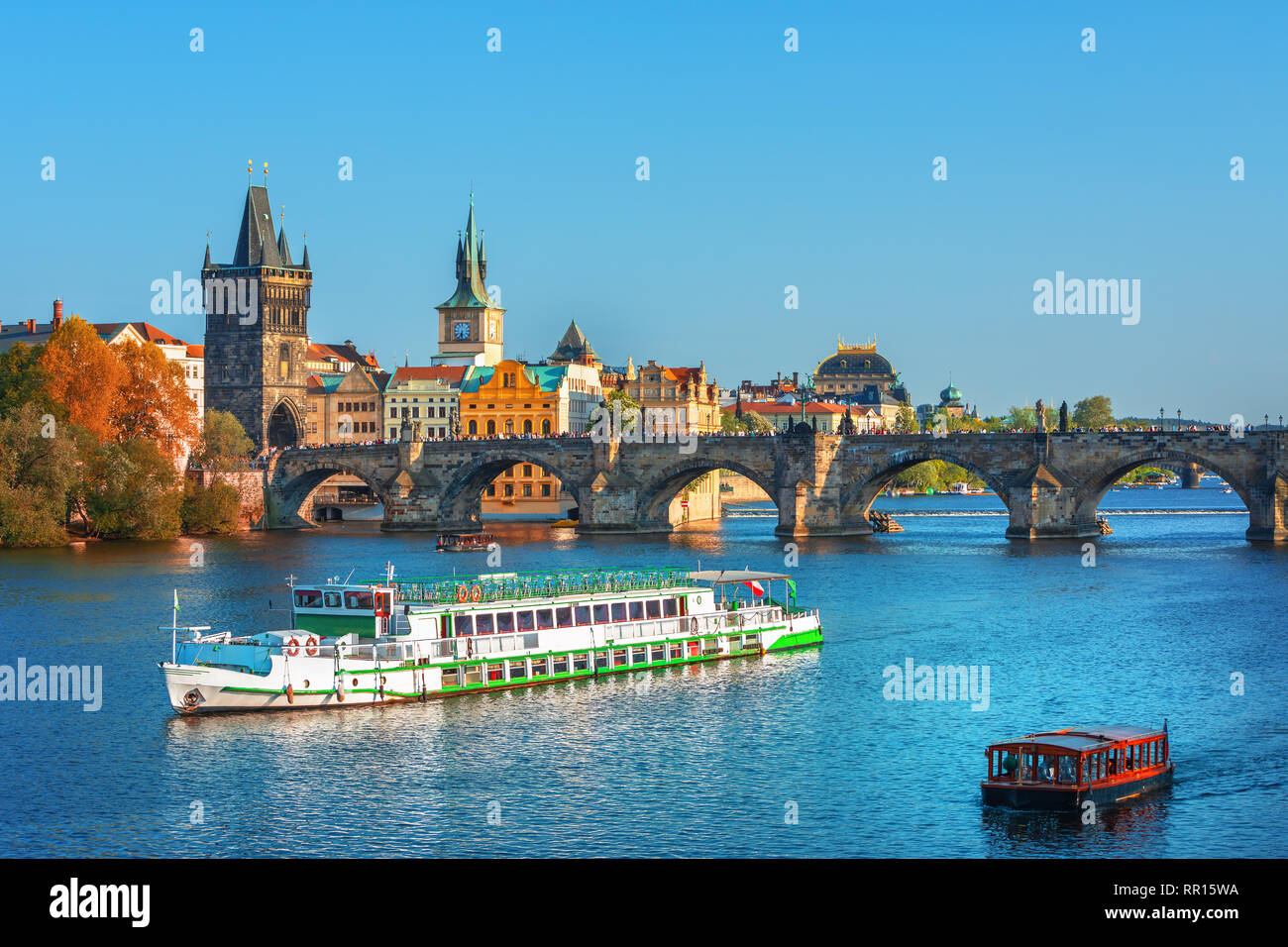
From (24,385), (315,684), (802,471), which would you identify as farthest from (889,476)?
(315,684)

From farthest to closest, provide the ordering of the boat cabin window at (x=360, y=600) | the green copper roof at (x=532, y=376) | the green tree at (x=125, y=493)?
the green copper roof at (x=532, y=376)
the green tree at (x=125, y=493)
the boat cabin window at (x=360, y=600)

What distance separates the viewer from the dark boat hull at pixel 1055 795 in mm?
32281

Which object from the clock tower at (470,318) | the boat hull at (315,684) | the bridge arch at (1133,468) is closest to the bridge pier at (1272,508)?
the bridge arch at (1133,468)

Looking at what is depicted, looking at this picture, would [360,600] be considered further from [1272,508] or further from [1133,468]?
[1272,508]

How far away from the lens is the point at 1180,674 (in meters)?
51.1

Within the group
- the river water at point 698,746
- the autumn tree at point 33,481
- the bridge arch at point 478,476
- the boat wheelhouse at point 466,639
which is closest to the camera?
the river water at point 698,746

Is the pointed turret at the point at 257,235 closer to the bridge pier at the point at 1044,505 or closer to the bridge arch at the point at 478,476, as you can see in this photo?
the bridge arch at the point at 478,476

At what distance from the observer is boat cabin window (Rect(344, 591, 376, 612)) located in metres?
50.1

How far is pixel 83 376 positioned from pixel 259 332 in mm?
66309

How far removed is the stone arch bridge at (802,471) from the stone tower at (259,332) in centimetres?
4349

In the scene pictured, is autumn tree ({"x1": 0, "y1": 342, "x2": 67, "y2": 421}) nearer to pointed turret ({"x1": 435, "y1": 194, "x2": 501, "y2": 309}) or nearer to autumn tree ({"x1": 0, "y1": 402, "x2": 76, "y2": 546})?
autumn tree ({"x1": 0, "y1": 402, "x2": 76, "y2": 546})

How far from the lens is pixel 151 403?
11256 centimetres
